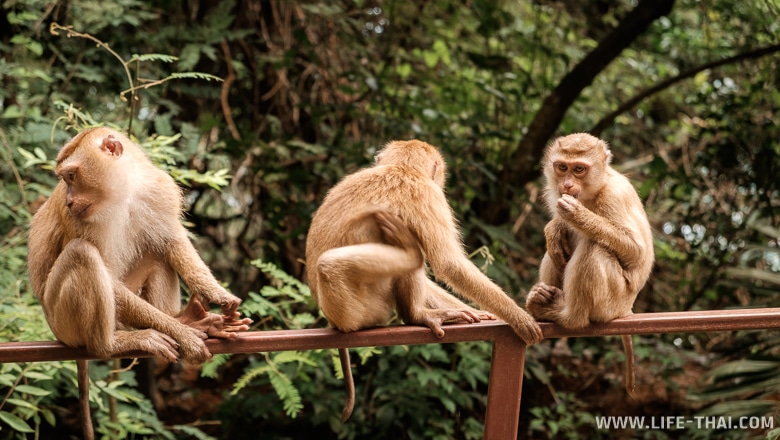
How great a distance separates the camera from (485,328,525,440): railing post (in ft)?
11.6

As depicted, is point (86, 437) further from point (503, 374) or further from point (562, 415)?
point (562, 415)

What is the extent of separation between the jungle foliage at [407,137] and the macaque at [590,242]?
6.27 ft

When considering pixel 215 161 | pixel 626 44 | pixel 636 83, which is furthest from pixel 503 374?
pixel 636 83

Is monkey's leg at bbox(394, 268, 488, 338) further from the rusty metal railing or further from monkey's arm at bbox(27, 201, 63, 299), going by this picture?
monkey's arm at bbox(27, 201, 63, 299)

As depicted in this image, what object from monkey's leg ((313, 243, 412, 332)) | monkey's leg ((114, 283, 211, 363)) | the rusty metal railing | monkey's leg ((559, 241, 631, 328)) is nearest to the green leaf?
the rusty metal railing

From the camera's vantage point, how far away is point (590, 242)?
383 cm

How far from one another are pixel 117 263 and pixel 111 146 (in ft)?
1.90

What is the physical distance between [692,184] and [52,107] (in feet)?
18.2

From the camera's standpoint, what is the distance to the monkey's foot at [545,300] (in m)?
3.94

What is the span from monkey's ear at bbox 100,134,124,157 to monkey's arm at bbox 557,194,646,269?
2.15 meters

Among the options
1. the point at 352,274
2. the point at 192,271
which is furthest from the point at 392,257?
the point at 192,271

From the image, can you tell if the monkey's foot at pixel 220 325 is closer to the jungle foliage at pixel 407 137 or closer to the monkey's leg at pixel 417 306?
the monkey's leg at pixel 417 306

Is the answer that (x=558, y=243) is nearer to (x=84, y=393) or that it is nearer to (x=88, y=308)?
(x=88, y=308)

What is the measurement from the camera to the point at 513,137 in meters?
7.07
